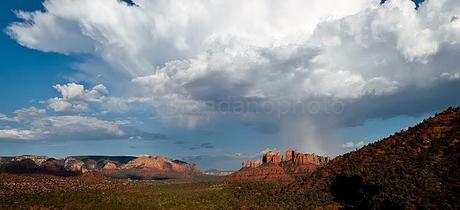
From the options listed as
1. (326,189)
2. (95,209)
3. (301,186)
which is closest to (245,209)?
(301,186)

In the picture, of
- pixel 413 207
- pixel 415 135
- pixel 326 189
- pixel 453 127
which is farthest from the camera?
pixel 326 189

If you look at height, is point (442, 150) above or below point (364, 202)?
above

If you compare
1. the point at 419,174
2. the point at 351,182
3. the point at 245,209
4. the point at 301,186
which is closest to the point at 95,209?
the point at 245,209

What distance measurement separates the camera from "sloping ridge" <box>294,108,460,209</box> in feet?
398

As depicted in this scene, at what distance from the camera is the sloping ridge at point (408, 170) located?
121338 millimetres

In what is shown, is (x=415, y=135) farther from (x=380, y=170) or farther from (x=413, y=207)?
(x=413, y=207)

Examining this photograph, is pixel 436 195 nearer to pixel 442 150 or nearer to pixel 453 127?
pixel 442 150

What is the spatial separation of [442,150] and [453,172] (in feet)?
37.9

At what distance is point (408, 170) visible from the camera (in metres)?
137

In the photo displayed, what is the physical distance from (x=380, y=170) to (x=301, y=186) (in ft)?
125

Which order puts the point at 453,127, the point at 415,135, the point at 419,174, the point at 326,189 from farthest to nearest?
the point at 326,189 < the point at 415,135 < the point at 453,127 < the point at 419,174

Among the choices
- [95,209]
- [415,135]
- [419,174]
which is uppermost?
[415,135]

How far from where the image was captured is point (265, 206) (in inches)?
6845

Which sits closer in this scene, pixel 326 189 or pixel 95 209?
pixel 326 189
